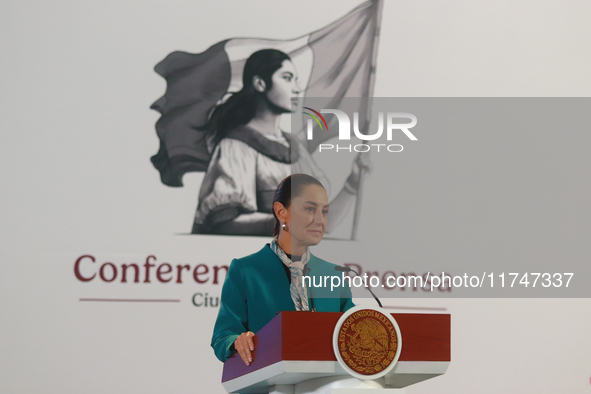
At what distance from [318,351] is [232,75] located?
10.2ft

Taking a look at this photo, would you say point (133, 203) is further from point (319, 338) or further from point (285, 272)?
point (319, 338)

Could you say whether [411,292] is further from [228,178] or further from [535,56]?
[535,56]

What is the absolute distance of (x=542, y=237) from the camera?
4.48m

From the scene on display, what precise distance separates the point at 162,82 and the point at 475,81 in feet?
7.04

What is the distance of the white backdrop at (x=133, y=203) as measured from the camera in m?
3.98

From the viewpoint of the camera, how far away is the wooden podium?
5.02 feet

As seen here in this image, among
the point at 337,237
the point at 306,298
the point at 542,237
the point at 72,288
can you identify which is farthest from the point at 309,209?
the point at 542,237

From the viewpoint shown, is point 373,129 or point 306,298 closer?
point 306,298

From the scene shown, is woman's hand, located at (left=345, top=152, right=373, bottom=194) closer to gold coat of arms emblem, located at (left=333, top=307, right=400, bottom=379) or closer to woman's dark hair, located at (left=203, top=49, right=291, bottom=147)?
woman's dark hair, located at (left=203, top=49, right=291, bottom=147)

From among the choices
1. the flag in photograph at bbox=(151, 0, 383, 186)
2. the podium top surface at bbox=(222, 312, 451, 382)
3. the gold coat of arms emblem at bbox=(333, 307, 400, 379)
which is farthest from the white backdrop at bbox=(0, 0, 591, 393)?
the gold coat of arms emblem at bbox=(333, 307, 400, 379)

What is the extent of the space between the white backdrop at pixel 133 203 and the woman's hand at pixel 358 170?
1.66ft

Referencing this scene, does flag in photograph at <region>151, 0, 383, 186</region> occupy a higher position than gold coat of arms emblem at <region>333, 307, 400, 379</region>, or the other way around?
flag in photograph at <region>151, 0, 383, 186</region>

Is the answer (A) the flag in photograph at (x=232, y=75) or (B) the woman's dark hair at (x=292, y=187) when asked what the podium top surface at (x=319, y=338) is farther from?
(A) the flag in photograph at (x=232, y=75)

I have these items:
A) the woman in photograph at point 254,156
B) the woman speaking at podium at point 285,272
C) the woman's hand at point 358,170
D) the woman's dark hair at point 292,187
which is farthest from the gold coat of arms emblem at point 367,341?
the woman's hand at point 358,170
